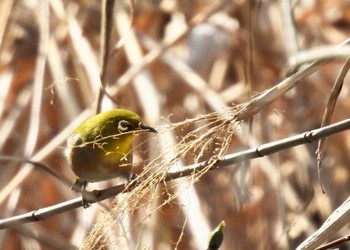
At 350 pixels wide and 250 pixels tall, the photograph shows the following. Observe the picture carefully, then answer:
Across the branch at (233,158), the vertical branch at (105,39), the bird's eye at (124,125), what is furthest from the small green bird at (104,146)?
the branch at (233,158)

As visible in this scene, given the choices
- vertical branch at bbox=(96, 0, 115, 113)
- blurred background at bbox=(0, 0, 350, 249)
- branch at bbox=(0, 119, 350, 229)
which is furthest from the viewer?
blurred background at bbox=(0, 0, 350, 249)

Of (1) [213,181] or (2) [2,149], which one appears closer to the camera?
(1) [213,181]

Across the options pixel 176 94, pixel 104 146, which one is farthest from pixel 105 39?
pixel 176 94

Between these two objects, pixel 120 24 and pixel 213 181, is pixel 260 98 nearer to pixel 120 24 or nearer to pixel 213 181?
pixel 213 181

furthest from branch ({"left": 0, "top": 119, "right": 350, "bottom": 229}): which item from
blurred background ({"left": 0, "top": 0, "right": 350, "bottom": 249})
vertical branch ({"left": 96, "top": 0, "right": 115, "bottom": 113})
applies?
blurred background ({"left": 0, "top": 0, "right": 350, "bottom": 249})

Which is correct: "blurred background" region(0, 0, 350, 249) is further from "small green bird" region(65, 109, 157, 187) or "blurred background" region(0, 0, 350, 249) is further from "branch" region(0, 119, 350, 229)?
"branch" region(0, 119, 350, 229)

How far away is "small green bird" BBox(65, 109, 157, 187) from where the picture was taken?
178 cm

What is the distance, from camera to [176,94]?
2686 millimetres

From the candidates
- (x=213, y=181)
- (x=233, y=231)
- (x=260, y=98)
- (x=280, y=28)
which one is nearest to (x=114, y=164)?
(x=233, y=231)

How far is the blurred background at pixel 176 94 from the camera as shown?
240 centimetres

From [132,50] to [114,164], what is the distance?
83 cm

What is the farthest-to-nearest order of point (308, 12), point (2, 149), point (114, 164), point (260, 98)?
point (308, 12) < point (2, 149) < point (114, 164) < point (260, 98)

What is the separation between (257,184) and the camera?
259cm

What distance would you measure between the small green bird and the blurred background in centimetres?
34
